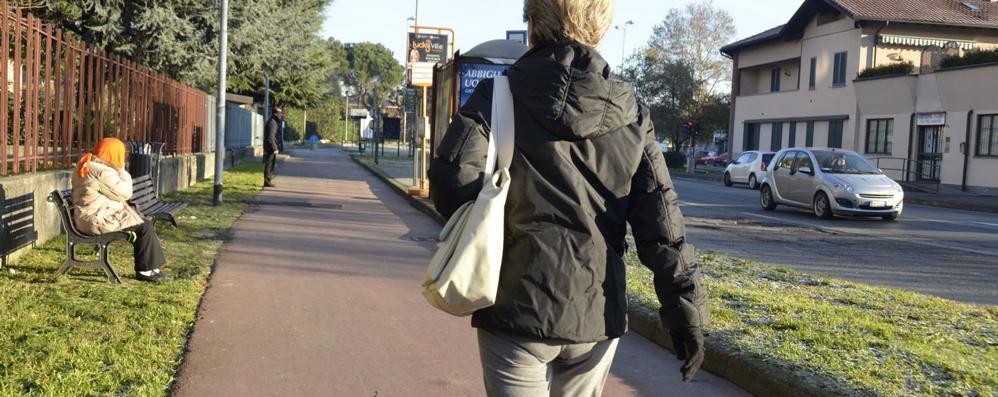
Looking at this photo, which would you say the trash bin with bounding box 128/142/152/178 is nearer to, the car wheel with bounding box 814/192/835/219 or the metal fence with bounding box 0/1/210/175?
the metal fence with bounding box 0/1/210/175

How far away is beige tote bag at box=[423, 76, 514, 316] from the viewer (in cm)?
234

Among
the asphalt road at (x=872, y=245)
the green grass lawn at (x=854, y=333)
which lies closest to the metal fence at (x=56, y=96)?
the green grass lawn at (x=854, y=333)

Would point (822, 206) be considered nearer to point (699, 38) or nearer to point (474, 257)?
point (474, 257)

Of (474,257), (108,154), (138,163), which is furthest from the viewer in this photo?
(138,163)

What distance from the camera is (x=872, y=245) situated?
12789 mm

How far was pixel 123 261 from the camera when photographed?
816cm

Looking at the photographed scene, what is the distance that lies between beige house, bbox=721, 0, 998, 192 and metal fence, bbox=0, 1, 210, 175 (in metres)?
25.7

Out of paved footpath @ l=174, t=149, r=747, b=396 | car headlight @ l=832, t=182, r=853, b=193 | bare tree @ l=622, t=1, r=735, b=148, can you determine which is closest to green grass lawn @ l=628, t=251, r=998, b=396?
paved footpath @ l=174, t=149, r=747, b=396

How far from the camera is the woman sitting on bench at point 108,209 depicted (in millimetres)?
7160

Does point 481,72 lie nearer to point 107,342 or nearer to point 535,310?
point 107,342

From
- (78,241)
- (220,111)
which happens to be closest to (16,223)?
(78,241)

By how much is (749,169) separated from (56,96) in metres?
25.3

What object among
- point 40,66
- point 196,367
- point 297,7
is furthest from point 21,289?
point 297,7

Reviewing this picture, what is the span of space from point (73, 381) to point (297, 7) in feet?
88.5
